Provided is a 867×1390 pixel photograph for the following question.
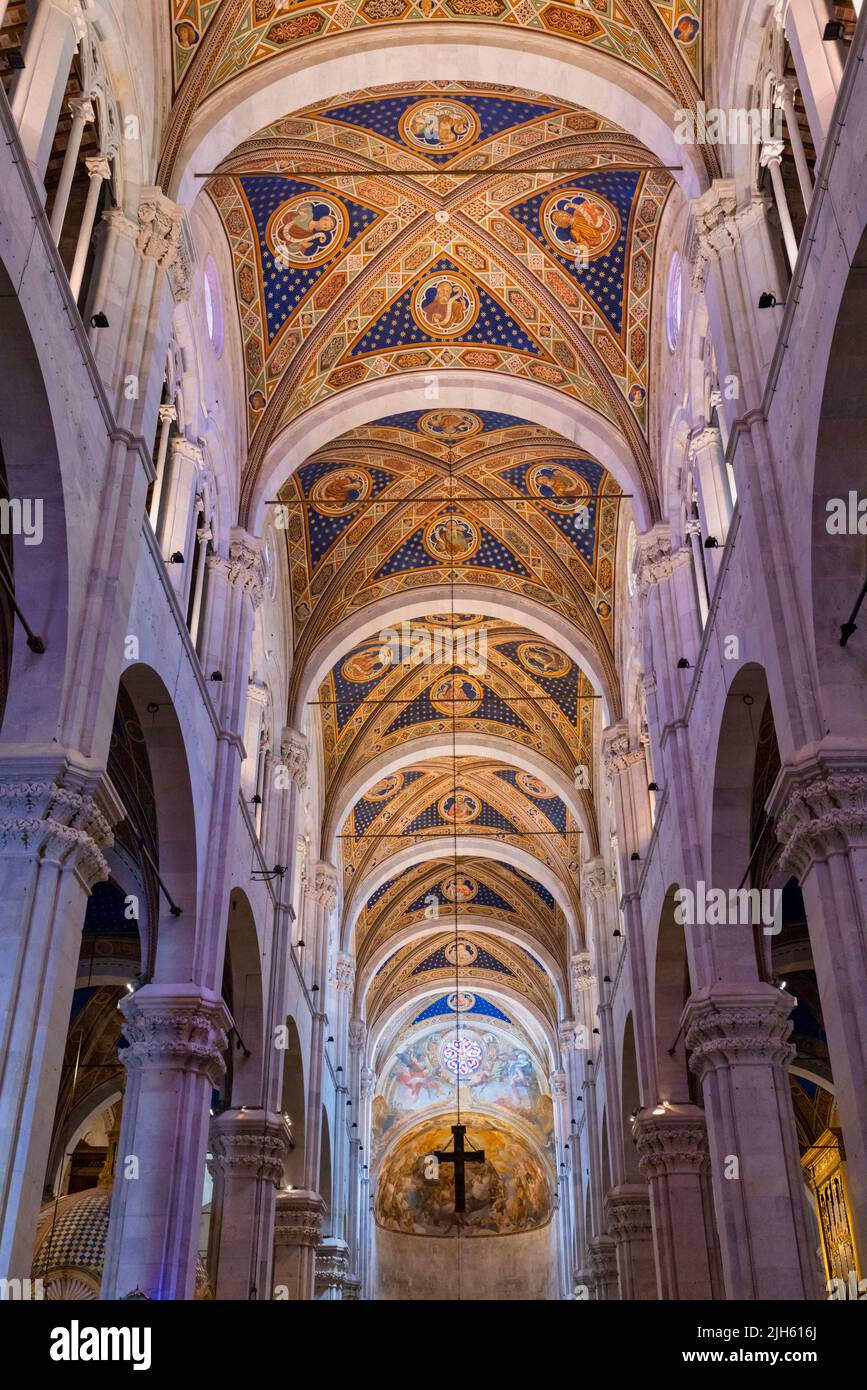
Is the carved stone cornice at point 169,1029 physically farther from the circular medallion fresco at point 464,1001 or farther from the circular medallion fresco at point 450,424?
the circular medallion fresco at point 464,1001

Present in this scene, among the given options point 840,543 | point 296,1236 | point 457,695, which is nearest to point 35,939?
point 840,543

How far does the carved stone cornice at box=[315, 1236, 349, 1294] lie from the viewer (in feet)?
92.3

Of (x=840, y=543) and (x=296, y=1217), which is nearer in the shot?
(x=840, y=543)

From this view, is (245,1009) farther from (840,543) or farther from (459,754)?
(840,543)

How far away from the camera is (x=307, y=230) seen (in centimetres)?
1747

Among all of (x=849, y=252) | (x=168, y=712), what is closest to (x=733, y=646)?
(x=849, y=252)

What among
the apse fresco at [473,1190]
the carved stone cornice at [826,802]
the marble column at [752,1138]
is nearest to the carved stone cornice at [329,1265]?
the apse fresco at [473,1190]

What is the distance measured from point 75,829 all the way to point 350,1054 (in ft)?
82.3

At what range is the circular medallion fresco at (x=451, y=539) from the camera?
2331cm

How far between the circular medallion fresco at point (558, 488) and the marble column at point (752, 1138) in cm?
1048

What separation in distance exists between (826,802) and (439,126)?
11.0 m

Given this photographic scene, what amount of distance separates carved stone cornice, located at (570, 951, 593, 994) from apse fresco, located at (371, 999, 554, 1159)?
14.6 metres

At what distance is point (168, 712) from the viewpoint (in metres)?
13.8

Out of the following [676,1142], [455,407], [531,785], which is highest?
[531,785]
